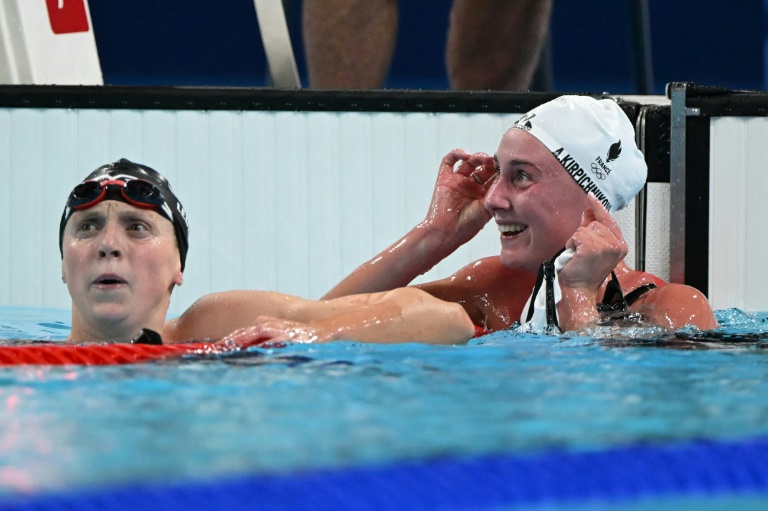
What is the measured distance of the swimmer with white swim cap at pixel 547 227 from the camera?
2824 mm

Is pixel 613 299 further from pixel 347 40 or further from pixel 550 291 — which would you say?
pixel 347 40

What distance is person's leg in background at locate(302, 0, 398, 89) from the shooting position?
4582 millimetres

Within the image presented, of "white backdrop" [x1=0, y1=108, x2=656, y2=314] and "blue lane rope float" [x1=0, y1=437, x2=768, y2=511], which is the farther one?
"white backdrop" [x1=0, y1=108, x2=656, y2=314]

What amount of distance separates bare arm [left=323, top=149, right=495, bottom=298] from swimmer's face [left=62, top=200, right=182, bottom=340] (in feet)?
2.15

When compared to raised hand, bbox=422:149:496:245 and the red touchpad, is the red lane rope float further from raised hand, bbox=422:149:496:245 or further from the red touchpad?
the red touchpad

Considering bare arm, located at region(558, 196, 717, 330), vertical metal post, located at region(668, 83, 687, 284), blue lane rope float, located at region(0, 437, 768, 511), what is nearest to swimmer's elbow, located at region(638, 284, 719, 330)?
bare arm, located at region(558, 196, 717, 330)

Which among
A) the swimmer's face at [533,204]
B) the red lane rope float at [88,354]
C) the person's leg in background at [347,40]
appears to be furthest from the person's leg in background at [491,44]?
the red lane rope float at [88,354]

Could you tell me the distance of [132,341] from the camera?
2.62 metres

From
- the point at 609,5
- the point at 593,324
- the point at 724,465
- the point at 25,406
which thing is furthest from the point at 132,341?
the point at 609,5

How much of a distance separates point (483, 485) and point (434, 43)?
226 inches

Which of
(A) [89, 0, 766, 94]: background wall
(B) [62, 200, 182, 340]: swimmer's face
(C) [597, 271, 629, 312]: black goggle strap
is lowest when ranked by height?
(C) [597, 271, 629, 312]: black goggle strap

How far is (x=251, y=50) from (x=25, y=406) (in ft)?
16.3

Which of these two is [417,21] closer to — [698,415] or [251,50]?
[251,50]

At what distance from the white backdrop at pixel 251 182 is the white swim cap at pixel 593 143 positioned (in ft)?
3.18
